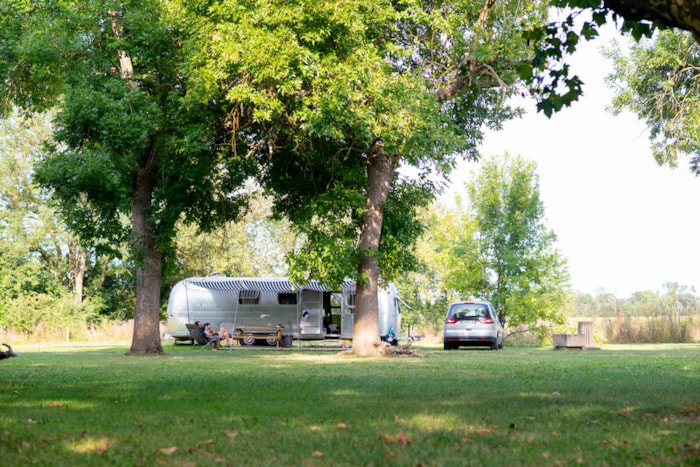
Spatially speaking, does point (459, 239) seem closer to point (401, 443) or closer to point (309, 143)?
point (309, 143)

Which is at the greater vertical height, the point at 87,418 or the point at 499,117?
the point at 499,117

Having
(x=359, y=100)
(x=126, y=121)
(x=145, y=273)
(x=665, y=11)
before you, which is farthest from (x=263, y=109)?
(x=665, y=11)

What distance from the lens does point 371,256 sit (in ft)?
64.4

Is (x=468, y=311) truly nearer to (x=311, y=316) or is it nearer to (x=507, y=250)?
(x=311, y=316)

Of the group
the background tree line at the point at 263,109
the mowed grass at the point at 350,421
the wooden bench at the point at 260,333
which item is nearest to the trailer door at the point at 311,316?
the wooden bench at the point at 260,333

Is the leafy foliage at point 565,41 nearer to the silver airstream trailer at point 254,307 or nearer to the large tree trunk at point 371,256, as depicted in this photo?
the large tree trunk at point 371,256

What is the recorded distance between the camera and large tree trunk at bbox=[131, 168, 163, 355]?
68.8 ft

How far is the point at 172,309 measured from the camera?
30.2m

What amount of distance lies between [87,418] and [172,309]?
2415 cm

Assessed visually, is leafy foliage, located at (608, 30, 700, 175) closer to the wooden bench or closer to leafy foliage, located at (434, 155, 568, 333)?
leafy foliage, located at (434, 155, 568, 333)

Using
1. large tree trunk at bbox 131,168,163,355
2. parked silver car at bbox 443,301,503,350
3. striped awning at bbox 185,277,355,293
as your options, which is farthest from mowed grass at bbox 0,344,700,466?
striped awning at bbox 185,277,355,293

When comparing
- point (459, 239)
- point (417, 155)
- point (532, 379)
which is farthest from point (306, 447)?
point (459, 239)

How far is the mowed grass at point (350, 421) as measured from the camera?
486 cm

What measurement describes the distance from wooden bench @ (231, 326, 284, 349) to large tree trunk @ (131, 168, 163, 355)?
15.6 ft
